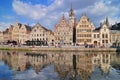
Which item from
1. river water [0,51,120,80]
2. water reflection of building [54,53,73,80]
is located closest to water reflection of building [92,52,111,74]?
river water [0,51,120,80]

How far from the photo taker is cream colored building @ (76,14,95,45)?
88062 mm

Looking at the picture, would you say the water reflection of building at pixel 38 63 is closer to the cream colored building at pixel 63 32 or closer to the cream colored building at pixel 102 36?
the cream colored building at pixel 63 32

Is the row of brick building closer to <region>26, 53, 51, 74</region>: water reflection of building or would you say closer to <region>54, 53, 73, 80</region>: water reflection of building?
<region>26, 53, 51, 74</region>: water reflection of building

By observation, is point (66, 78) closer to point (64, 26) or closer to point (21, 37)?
point (64, 26)

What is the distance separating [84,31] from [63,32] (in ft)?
26.3

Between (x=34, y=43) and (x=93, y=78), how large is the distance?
65296mm

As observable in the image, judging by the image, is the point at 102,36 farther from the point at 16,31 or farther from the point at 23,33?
the point at 16,31

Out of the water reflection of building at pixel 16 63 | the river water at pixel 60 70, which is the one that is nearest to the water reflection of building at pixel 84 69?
the river water at pixel 60 70

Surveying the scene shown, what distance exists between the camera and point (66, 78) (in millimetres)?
23031

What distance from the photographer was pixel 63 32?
297 ft

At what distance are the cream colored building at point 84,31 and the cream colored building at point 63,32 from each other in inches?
124

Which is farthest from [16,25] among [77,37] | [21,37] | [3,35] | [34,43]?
[77,37]

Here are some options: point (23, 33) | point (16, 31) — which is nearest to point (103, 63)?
point (23, 33)

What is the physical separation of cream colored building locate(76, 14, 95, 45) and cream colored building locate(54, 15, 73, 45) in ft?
10.4
